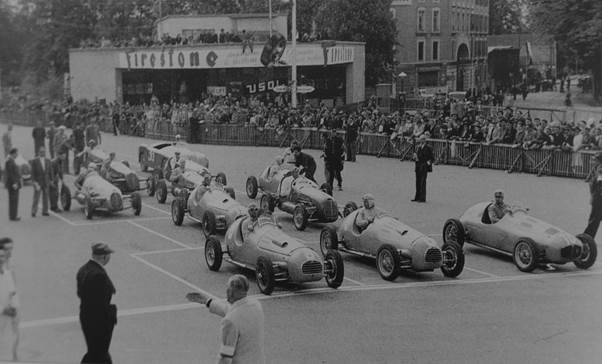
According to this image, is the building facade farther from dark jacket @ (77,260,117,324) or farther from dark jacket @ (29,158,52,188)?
dark jacket @ (77,260,117,324)

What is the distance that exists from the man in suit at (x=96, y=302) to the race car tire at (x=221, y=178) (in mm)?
5363

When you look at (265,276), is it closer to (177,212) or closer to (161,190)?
(177,212)

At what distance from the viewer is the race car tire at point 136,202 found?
492 inches

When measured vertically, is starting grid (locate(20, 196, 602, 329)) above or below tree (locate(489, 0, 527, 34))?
below

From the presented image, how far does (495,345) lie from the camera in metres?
8.56

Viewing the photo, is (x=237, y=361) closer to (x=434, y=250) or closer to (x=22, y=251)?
(x=22, y=251)

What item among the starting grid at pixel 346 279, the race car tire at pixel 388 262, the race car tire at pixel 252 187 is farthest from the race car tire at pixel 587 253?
the race car tire at pixel 252 187

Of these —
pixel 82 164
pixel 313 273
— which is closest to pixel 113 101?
pixel 82 164

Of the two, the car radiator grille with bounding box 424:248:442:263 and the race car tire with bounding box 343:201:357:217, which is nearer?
the car radiator grille with bounding box 424:248:442:263

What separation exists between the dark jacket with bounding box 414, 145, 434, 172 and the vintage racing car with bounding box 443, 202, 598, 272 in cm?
80

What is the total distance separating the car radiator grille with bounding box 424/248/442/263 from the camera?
1154cm

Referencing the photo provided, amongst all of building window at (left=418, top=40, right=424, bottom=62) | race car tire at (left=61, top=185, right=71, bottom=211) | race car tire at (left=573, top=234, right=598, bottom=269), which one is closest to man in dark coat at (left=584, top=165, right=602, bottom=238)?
race car tire at (left=573, top=234, right=598, bottom=269)

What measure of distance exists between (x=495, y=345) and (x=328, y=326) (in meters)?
1.64

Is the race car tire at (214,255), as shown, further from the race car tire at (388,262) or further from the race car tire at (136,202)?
the race car tire at (388,262)
